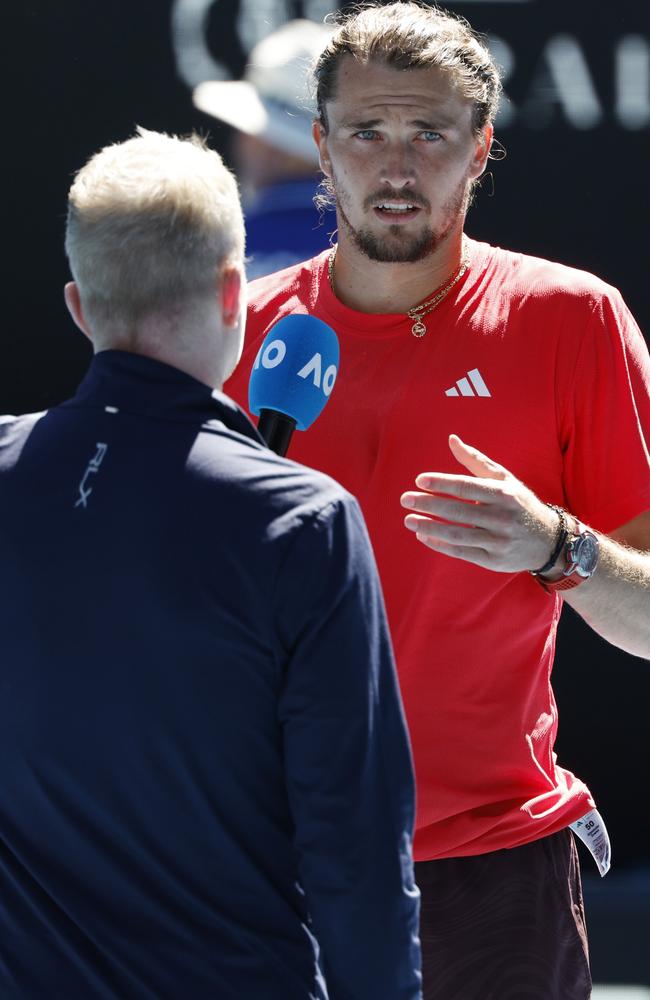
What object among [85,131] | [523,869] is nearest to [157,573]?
[523,869]

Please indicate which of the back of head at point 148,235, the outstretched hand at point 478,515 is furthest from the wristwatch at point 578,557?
the back of head at point 148,235

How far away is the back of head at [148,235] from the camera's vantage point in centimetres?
129

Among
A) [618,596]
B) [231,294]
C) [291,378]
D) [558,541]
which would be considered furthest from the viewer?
[618,596]

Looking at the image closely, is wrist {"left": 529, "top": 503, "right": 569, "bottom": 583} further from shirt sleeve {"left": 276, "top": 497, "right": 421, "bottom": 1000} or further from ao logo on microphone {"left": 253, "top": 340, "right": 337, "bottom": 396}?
shirt sleeve {"left": 276, "top": 497, "right": 421, "bottom": 1000}

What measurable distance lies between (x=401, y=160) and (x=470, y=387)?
0.40 m

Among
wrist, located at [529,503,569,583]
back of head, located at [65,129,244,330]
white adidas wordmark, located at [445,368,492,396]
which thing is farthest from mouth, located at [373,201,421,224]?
back of head, located at [65,129,244,330]

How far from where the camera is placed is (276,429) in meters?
1.68

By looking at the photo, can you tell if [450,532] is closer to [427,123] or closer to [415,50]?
[427,123]

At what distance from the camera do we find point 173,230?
129 centimetres

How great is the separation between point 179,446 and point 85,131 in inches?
107

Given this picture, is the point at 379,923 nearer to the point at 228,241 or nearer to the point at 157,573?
the point at 157,573

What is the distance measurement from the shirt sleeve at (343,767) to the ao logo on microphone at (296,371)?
45 centimetres

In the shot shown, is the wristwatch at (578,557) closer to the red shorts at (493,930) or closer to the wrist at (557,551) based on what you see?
the wrist at (557,551)

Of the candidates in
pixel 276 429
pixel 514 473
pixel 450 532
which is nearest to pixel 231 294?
pixel 276 429
